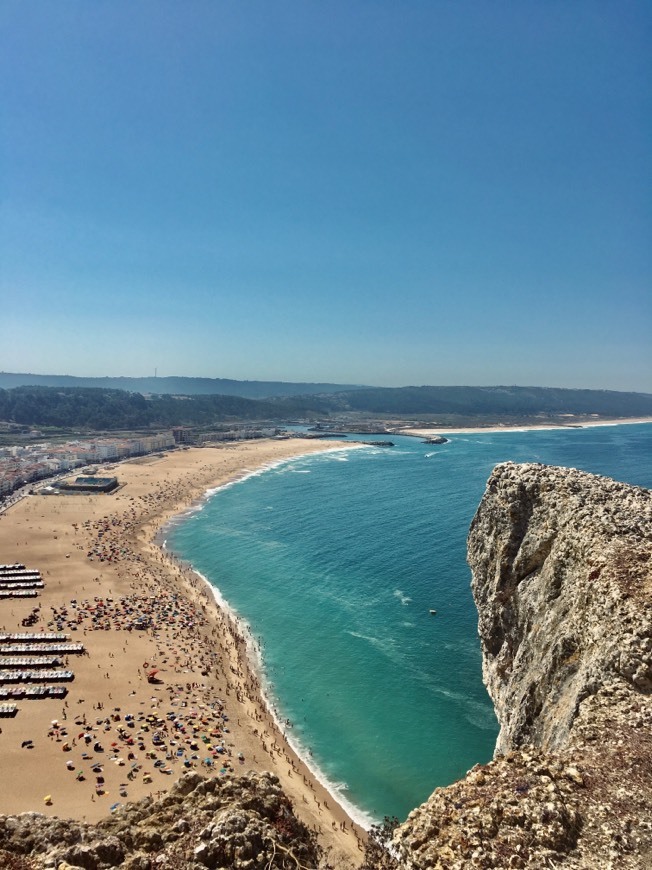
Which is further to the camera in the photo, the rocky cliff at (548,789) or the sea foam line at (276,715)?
the sea foam line at (276,715)

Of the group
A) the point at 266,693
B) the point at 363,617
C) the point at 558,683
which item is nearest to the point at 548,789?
the point at 558,683

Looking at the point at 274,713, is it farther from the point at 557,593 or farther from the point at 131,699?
the point at 557,593

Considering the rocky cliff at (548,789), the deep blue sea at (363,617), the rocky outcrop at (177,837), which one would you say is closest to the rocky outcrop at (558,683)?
the rocky cliff at (548,789)

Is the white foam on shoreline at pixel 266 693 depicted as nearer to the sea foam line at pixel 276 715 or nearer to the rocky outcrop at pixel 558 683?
the sea foam line at pixel 276 715

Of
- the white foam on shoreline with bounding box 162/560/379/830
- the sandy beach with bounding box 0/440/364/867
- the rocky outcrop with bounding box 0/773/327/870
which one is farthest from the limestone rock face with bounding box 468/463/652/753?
the sandy beach with bounding box 0/440/364/867

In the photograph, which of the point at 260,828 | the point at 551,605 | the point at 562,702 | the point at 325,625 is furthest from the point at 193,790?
the point at 325,625

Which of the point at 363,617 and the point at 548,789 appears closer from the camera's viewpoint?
the point at 548,789

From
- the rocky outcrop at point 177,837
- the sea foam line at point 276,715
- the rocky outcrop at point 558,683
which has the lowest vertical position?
the sea foam line at point 276,715

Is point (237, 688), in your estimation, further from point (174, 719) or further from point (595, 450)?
point (595, 450)
